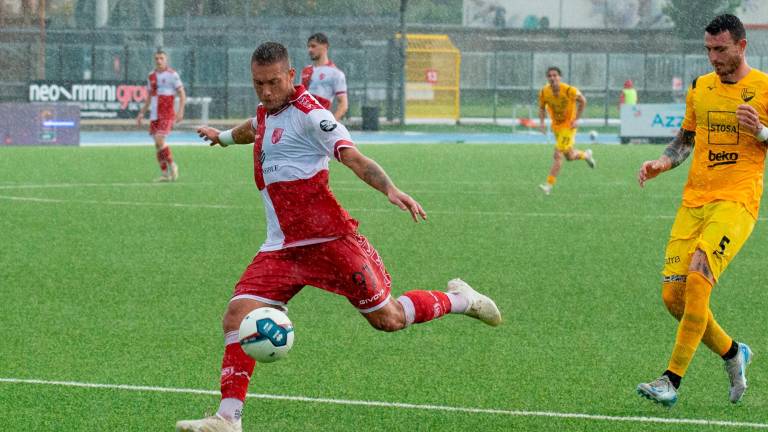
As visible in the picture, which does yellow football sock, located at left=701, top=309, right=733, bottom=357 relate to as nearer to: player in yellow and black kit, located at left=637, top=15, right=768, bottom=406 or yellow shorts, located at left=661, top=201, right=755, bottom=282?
player in yellow and black kit, located at left=637, top=15, right=768, bottom=406

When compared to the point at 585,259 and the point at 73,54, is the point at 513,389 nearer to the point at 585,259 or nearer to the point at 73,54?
the point at 585,259

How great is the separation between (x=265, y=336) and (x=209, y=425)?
1.66ft

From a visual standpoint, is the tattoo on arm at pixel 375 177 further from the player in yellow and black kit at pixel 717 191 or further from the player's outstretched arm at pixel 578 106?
the player's outstretched arm at pixel 578 106

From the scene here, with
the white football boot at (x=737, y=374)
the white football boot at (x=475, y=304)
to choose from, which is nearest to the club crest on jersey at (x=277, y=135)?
the white football boot at (x=475, y=304)

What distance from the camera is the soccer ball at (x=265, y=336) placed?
6621 millimetres

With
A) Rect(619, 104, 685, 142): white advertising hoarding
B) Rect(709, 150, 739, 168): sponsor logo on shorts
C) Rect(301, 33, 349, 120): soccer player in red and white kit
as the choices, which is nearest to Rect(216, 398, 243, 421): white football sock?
Rect(709, 150, 739, 168): sponsor logo on shorts

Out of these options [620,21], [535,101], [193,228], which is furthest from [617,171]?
[620,21]

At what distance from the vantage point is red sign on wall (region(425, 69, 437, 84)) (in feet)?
180

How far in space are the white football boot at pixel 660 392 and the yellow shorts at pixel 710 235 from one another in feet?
2.31

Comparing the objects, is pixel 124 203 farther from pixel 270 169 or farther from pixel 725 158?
pixel 725 158

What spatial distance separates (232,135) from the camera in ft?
26.4

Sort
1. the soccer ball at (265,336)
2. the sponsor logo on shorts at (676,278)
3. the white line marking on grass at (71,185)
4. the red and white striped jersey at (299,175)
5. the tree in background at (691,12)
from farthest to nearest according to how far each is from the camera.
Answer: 1. the tree in background at (691,12)
2. the white line marking on grass at (71,185)
3. the sponsor logo on shorts at (676,278)
4. the red and white striped jersey at (299,175)
5. the soccer ball at (265,336)

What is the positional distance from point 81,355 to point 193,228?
26.2 feet

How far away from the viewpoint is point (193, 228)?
16.8m
